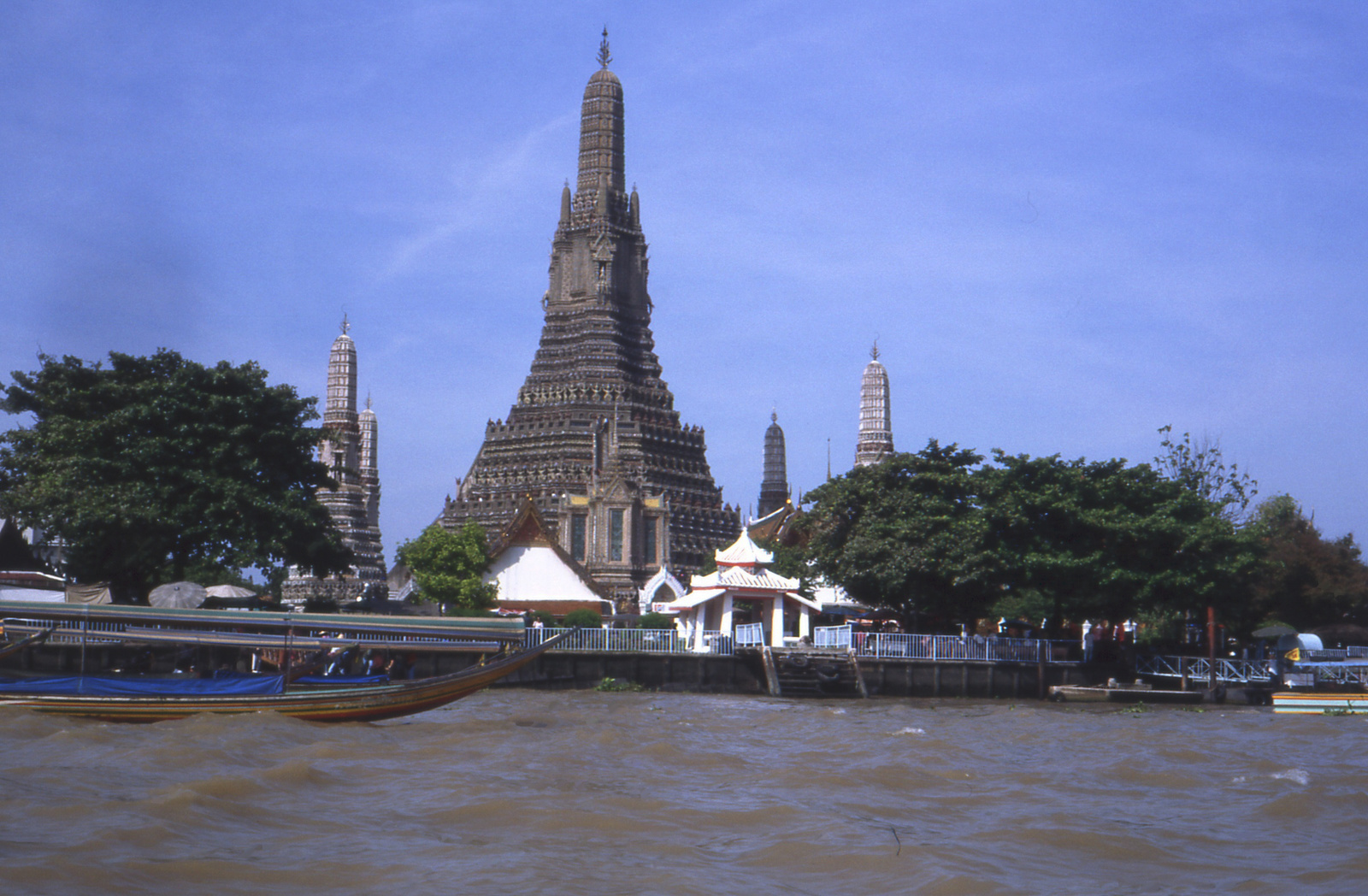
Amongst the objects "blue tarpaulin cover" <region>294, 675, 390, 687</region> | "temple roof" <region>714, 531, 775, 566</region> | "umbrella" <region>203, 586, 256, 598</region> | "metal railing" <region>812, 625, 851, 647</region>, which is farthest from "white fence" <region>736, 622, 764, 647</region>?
"blue tarpaulin cover" <region>294, 675, 390, 687</region>

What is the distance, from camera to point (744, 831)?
1131 cm

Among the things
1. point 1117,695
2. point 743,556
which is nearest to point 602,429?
point 743,556

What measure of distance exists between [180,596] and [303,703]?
9.19 m

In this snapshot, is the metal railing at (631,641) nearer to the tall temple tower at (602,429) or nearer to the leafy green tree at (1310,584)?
the leafy green tree at (1310,584)

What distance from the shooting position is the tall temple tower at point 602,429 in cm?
5841

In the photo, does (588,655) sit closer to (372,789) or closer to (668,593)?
(372,789)

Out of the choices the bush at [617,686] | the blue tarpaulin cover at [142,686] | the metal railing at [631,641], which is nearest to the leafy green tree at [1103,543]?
the metal railing at [631,641]

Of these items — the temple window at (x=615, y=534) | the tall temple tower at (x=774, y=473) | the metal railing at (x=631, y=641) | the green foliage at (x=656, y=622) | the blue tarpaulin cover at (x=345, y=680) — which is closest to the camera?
the blue tarpaulin cover at (x=345, y=680)

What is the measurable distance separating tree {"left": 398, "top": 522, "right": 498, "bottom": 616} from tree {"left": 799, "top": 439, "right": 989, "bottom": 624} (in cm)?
1150

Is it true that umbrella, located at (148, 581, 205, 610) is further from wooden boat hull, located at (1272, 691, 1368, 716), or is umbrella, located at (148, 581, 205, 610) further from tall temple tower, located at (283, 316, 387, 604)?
tall temple tower, located at (283, 316, 387, 604)

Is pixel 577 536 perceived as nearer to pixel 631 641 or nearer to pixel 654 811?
pixel 631 641

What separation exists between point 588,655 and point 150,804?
21.1 meters

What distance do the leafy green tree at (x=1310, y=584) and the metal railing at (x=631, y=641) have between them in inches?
757

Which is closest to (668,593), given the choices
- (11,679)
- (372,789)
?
(11,679)
